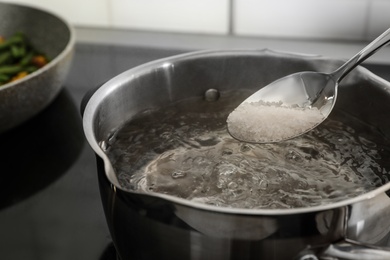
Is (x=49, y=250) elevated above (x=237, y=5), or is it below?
below

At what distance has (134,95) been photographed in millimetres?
607

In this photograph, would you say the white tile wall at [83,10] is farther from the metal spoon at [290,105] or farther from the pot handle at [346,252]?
the pot handle at [346,252]

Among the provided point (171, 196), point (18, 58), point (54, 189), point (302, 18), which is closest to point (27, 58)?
point (18, 58)

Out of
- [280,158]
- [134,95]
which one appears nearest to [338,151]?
[280,158]

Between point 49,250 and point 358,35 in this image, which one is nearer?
point 49,250

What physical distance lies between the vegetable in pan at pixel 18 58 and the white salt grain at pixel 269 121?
354 millimetres

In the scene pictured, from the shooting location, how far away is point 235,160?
0.57m

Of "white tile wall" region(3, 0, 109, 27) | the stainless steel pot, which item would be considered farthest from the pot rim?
"white tile wall" region(3, 0, 109, 27)

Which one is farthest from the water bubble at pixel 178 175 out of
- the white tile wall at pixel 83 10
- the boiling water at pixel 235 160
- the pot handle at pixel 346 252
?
the white tile wall at pixel 83 10

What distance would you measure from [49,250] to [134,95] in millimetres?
167

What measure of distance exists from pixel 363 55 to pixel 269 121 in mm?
105

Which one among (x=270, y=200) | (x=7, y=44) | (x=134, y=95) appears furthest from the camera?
(x=7, y=44)

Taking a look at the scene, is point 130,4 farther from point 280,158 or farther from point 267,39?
point 280,158

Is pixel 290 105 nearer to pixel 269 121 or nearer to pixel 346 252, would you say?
pixel 269 121
